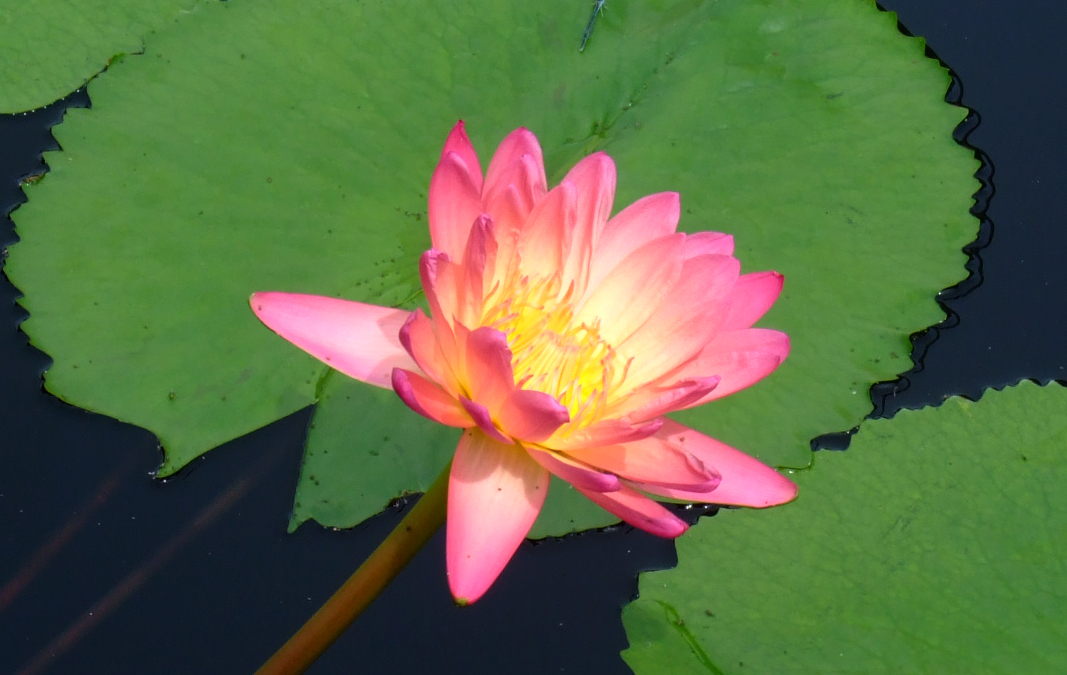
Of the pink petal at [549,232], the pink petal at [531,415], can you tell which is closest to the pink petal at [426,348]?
the pink petal at [531,415]

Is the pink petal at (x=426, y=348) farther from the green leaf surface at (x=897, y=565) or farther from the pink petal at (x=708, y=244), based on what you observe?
the green leaf surface at (x=897, y=565)

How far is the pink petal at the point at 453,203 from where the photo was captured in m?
1.42

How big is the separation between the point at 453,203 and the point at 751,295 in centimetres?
55

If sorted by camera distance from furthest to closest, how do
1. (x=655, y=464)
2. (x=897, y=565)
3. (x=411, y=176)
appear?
(x=411, y=176), (x=897, y=565), (x=655, y=464)

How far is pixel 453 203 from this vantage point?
1443 millimetres

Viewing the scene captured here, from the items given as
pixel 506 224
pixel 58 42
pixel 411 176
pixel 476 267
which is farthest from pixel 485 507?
pixel 58 42

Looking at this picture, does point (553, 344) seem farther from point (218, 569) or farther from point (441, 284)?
point (218, 569)

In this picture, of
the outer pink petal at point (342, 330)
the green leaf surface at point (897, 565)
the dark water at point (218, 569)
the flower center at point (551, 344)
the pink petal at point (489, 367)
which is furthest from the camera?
the dark water at point (218, 569)

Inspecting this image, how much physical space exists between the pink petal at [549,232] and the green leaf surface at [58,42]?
1529mm

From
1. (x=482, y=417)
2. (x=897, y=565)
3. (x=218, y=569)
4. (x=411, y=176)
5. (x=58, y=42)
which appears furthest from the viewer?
(x=58, y=42)

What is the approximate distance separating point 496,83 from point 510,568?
1203mm

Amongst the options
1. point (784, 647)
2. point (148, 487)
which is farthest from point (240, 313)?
point (784, 647)

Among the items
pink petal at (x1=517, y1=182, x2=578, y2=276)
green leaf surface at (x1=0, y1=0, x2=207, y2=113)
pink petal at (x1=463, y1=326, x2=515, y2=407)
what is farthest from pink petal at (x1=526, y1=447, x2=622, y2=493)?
green leaf surface at (x1=0, y1=0, x2=207, y2=113)

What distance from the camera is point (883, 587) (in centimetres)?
179
